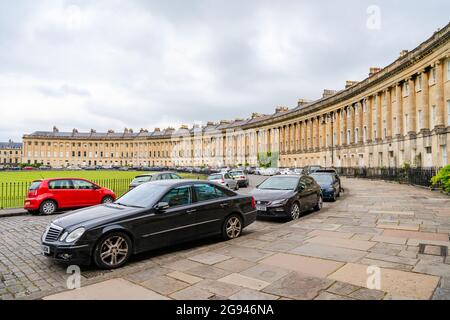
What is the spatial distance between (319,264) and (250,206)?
3.29 metres

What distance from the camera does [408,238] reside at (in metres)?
7.62

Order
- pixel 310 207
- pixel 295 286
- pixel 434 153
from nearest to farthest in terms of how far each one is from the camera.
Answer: pixel 295 286, pixel 310 207, pixel 434 153

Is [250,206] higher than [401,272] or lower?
higher

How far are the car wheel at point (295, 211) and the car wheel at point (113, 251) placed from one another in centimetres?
630

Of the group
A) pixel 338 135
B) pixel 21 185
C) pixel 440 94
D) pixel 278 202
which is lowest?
pixel 21 185

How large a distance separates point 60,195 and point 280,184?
30.6 ft

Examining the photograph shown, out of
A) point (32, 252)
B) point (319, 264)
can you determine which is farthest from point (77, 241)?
point (319, 264)

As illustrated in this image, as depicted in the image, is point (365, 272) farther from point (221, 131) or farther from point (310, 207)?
point (221, 131)

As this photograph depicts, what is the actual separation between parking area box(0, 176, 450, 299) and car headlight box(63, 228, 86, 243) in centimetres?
61

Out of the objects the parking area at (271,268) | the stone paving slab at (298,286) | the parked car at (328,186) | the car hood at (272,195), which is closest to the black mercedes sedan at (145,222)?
the parking area at (271,268)

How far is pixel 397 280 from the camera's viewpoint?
4773 millimetres

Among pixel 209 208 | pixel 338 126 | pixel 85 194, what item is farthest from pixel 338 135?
pixel 209 208

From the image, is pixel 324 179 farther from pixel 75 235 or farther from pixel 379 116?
pixel 379 116

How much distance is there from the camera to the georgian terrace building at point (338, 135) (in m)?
31.8
